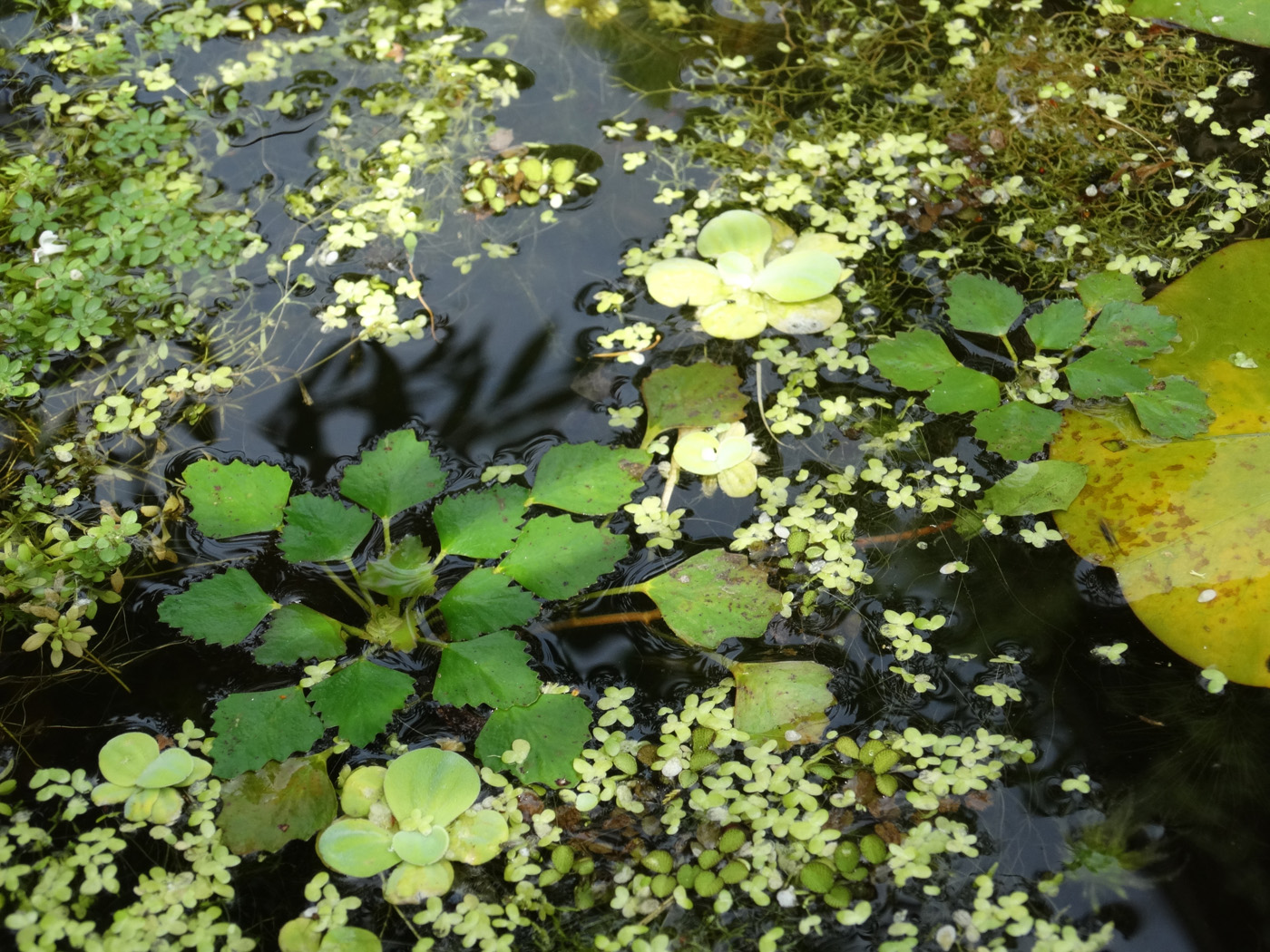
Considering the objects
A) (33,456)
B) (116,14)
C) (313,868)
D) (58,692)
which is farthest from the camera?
(116,14)

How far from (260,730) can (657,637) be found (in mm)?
744

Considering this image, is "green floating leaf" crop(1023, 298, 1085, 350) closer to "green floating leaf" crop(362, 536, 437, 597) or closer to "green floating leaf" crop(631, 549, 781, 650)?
"green floating leaf" crop(631, 549, 781, 650)

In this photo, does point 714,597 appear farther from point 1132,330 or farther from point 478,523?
point 1132,330

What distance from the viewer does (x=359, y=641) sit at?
5.91 feet

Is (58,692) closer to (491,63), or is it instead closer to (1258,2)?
(491,63)

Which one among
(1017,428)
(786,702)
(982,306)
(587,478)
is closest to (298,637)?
(587,478)

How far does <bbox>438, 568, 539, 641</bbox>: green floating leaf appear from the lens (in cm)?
169

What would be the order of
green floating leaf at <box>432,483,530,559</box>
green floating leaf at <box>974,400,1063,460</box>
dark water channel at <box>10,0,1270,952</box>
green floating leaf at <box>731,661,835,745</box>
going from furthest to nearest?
1. green floating leaf at <box>974,400,1063,460</box>
2. green floating leaf at <box>432,483,530,559</box>
3. green floating leaf at <box>731,661,835,745</box>
4. dark water channel at <box>10,0,1270,952</box>

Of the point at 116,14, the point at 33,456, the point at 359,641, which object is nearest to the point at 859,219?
the point at 359,641

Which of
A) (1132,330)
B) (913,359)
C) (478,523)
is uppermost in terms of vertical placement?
(1132,330)

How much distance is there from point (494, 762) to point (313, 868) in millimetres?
356

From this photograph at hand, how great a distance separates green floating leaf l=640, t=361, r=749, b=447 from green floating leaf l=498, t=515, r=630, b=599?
29cm

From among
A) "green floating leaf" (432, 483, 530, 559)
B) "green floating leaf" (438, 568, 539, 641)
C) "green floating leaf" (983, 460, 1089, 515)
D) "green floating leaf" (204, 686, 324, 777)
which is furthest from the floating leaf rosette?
"green floating leaf" (204, 686, 324, 777)

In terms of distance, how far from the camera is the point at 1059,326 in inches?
78.7
